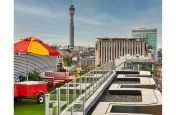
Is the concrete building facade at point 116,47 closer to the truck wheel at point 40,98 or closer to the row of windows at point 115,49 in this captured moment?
the row of windows at point 115,49

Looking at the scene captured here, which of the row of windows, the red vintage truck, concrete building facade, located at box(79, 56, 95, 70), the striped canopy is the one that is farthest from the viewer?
the row of windows

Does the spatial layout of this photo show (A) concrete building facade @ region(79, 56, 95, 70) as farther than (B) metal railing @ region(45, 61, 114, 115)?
Yes

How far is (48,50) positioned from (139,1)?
135331 millimetres

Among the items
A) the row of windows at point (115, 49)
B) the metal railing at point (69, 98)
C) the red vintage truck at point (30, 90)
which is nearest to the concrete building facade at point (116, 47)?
the row of windows at point (115, 49)

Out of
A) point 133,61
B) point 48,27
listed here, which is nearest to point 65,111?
point 133,61

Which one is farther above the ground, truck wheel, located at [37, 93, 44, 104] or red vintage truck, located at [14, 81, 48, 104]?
red vintage truck, located at [14, 81, 48, 104]

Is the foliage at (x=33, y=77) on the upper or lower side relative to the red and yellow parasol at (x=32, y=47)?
lower

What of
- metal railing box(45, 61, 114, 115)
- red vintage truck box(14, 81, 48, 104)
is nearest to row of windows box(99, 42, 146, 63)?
red vintage truck box(14, 81, 48, 104)

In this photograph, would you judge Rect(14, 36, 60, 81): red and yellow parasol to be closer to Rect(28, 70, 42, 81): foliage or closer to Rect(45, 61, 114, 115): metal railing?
Rect(45, 61, 114, 115): metal railing

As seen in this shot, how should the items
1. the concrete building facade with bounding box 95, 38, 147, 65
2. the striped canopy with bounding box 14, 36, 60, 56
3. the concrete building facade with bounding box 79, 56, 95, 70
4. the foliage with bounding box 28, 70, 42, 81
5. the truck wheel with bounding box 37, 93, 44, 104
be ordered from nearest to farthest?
the truck wheel with bounding box 37, 93, 44, 104
the striped canopy with bounding box 14, 36, 60, 56
the foliage with bounding box 28, 70, 42, 81
the concrete building facade with bounding box 79, 56, 95, 70
the concrete building facade with bounding box 95, 38, 147, 65

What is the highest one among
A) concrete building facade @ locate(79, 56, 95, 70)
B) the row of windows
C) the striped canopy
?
the row of windows

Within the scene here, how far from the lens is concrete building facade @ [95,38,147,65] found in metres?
92.2

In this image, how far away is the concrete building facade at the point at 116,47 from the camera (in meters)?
92.2
